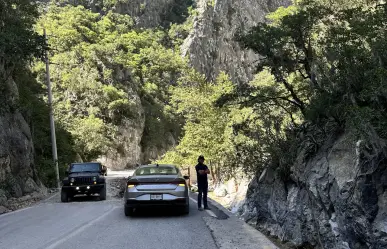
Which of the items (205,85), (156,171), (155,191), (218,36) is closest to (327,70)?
(155,191)

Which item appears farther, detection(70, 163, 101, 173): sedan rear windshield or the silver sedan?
detection(70, 163, 101, 173): sedan rear windshield

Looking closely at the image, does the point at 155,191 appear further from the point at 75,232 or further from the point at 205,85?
the point at 205,85

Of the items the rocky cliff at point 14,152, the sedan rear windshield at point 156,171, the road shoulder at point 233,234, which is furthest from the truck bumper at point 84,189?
the road shoulder at point 233,234

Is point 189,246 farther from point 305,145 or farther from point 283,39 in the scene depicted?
point 283,39

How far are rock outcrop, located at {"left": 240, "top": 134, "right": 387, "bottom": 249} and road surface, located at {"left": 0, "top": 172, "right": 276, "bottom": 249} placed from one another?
1045 millimetres

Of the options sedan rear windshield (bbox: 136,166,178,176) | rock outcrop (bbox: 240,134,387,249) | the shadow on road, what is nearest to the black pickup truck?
the shadow on road

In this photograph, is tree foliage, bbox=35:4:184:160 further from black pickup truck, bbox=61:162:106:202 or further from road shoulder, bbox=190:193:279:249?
road shoulder, bbox=190:193:279:249

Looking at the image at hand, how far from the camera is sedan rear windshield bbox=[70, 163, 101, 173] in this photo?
18.5 meters

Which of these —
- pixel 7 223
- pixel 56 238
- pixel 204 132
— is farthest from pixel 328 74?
pixel 204 132

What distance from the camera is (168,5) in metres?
89.1

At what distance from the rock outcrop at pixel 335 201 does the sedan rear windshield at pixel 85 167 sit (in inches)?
433

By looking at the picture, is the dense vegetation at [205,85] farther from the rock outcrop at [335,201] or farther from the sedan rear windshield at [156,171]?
the sedan rear windshield at [156,171]

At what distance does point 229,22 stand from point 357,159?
73172 mm

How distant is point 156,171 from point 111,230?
10.4 ft
